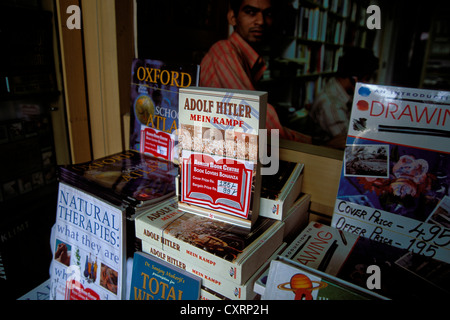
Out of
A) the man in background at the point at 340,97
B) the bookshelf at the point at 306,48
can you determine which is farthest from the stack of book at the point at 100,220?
the man in background at the point at 340,97

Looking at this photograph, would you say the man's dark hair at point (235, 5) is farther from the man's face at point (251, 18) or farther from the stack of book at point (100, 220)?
the stack of book at point (100, 220)

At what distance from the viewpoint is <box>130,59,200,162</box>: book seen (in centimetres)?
113

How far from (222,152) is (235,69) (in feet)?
2.87

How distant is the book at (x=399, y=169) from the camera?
79 cm

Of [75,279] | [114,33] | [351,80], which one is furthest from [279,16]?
[75,279]

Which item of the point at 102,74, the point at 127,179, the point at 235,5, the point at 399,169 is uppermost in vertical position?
the point at 235,5

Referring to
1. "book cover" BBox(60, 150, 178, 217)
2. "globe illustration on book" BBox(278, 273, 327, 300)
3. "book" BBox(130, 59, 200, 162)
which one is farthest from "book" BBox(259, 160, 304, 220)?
"book" BBox(130, 59, 200, 162)

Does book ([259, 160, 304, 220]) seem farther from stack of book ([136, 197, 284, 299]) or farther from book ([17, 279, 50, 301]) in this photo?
book ([17, 279, 50, 301])

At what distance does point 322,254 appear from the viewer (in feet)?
2.62

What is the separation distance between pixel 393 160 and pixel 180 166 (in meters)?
0.62

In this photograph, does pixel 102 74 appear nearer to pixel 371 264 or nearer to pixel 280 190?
pixel 280 190

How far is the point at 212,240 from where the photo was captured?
793mm

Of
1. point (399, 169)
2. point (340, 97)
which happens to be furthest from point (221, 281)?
point (340, 97)

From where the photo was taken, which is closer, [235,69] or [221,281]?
[221,281]
